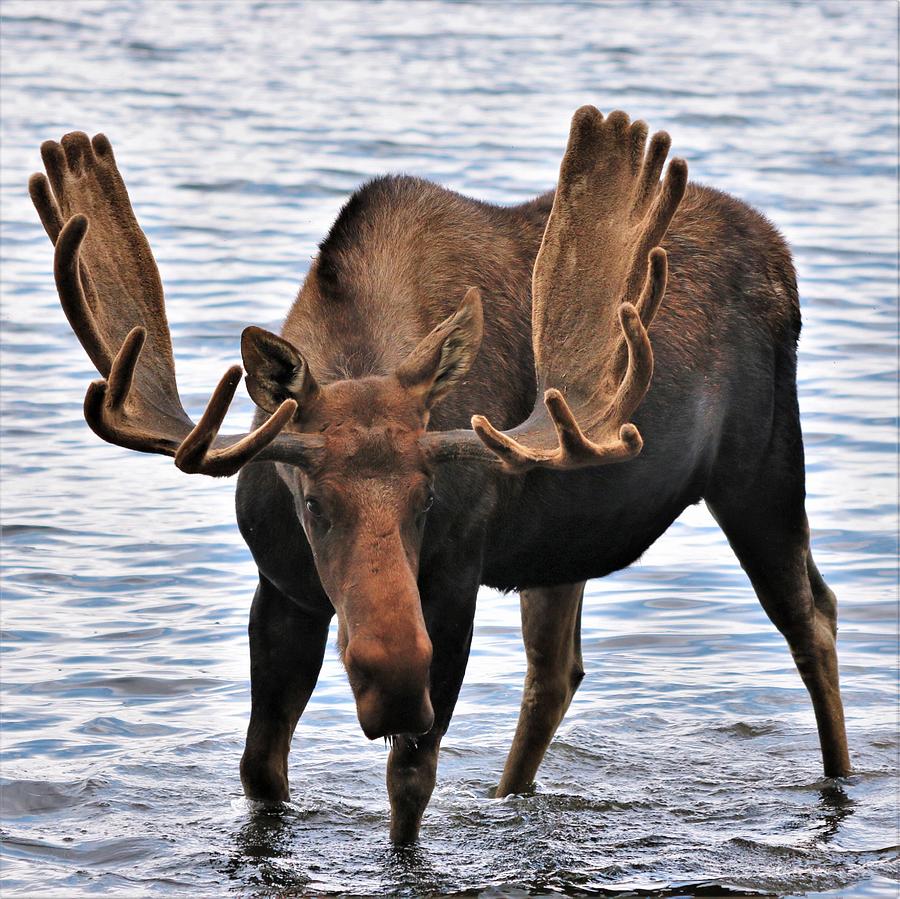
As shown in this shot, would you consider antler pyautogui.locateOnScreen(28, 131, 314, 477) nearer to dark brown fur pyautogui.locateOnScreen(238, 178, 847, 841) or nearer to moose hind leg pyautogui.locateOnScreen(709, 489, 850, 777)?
dark brown fur pyautogui.locateOnScreen(238, 178, 847, 841)

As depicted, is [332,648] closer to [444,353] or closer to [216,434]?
[444,353]

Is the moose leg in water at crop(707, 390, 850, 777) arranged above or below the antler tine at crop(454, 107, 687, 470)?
below

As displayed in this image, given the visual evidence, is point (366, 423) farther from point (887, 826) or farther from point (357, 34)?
point (357, 34)

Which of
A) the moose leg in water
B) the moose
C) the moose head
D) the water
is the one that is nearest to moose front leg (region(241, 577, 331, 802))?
the moose

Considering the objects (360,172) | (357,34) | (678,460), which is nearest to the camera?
(678,460)

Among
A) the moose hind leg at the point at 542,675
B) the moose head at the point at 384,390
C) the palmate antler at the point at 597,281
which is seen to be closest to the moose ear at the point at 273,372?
the moose head at the point at 384,390

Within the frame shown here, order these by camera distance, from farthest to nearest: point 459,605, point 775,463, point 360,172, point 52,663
→ point 360,172, point 52,663, point 775,463, point 459,605

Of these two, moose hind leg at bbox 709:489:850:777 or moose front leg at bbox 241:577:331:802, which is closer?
moose front leg at bbox 241:577:331:802

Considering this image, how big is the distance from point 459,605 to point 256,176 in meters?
11.7

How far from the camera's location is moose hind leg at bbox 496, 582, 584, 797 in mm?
7070

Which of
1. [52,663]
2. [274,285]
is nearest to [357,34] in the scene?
[274,285]

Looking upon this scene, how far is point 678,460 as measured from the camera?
257 inches

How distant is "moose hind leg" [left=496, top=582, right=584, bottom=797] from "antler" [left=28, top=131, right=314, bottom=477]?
1.87 metres

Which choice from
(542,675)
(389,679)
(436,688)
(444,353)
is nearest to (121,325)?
(444,353)
